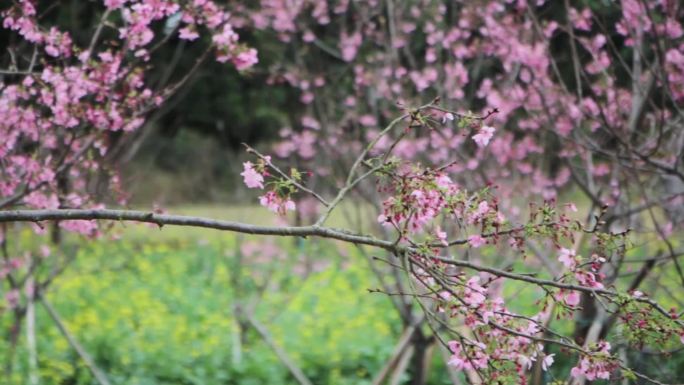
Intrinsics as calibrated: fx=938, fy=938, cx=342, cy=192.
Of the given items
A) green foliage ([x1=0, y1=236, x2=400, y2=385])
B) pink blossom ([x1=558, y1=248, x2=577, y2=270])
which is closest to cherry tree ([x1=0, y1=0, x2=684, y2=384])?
pink blossom ([x1=558, y1=248, x2=577, y2=270])

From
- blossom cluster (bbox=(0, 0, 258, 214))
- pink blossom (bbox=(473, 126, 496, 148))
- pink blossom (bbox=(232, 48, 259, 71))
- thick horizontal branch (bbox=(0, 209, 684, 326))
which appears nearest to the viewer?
thick horizontal branch (bbox=(0, 209, 684, 326))

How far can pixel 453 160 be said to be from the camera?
15.6ft

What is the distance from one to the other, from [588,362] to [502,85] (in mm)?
5207

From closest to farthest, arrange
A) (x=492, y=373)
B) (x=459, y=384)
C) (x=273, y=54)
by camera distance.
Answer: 1. (x=492, y=373)
2. (x=459, y=384)
3. (x=273, y=54)

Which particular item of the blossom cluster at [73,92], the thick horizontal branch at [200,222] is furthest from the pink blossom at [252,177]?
the blossom cluster at [73,92]

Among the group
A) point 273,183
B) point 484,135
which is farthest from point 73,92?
point 484,135

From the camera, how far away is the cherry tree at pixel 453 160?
2.88 metres

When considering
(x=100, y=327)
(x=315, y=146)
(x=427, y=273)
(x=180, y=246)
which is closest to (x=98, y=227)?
(x=427, y=273)

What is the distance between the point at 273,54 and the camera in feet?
41.4

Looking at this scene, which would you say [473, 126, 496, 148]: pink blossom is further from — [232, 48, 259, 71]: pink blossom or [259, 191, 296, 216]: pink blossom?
[232, 48, 259, 71]: pink blossom

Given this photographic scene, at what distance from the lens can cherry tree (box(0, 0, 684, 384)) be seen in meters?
2.88

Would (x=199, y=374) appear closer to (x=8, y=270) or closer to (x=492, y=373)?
(x=8, y=270)

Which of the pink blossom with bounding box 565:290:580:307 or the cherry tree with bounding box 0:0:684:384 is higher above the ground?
the cherry tree with bounding box 0:0:684:384

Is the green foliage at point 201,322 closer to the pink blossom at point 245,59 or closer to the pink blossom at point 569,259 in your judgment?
the pink blossom at point 245,59
